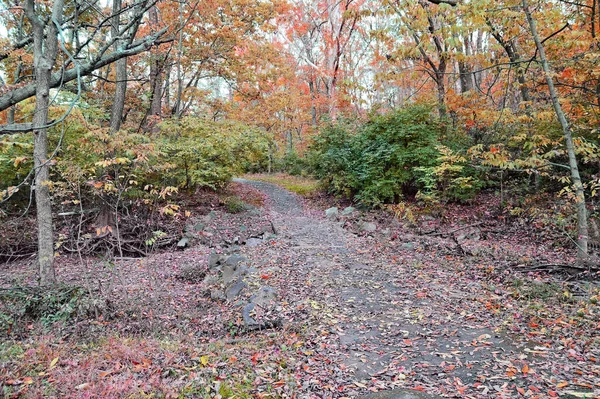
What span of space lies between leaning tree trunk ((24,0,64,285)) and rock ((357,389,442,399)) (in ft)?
16.4

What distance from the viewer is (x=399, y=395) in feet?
9.70

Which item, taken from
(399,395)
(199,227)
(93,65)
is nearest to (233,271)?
(199,227)

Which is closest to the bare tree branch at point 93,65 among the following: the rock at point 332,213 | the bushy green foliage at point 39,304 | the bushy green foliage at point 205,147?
the bushy green foliage at point 39,304

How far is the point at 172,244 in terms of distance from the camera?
10219mm

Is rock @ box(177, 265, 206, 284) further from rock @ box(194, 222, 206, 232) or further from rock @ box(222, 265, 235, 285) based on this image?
rock @ box(194, 222, 206, 232)

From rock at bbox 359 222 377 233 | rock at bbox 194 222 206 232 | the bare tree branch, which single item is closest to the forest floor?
rock at bbox 359 222 377 233

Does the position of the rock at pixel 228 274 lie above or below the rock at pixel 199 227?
below

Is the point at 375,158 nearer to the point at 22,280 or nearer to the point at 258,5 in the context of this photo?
the point at 258,5

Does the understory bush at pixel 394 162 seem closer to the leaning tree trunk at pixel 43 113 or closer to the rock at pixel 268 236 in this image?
the rock at pixel 268 236

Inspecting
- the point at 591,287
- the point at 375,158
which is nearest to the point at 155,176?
the point at 375,158

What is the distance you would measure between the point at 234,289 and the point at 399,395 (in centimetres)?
386

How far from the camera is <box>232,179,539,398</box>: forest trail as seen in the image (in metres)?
3.54

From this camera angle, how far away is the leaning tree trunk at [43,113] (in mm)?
4902

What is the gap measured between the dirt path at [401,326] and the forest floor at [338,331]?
2 centimetres
